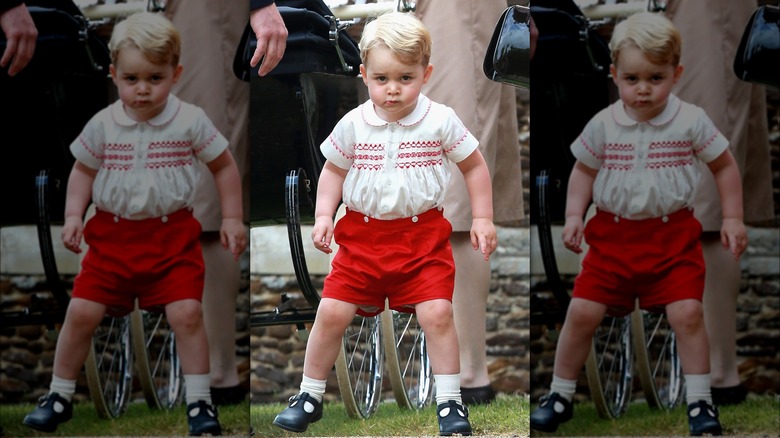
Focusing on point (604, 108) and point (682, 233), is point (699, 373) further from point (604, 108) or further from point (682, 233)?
point (604, 108)

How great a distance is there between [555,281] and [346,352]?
0.73 meters

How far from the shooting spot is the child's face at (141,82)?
3.72 meters

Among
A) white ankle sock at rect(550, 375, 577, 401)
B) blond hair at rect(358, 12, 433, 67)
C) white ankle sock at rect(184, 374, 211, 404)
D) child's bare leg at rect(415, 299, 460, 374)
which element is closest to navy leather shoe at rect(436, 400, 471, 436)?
child's bare leg at rect(415, 299, 460, 374)

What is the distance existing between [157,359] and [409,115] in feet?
4.06

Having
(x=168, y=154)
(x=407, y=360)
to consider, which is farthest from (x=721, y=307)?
(x=168, y=154)

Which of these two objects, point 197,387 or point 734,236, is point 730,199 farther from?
point 197,387

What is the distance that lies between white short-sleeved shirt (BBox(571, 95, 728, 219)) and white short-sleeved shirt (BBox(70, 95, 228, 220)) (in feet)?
4.31

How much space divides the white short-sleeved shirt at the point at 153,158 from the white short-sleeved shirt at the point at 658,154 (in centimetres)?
131

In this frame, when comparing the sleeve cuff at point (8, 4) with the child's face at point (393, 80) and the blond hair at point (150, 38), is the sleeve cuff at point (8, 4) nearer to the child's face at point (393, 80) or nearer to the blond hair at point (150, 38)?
the blond hair at point (150, 38)

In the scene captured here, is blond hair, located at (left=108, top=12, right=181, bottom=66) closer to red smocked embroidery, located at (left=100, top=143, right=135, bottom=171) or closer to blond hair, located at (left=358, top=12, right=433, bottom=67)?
red smocked embroidery, located at (left=100, top=143, right=135, bottom=171)

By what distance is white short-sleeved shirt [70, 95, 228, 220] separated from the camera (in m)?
3.71

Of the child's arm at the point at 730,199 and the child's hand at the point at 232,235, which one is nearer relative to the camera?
the child's arm at the point at 730,199

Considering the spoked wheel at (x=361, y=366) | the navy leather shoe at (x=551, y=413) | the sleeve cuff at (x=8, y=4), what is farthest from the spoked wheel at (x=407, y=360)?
the sleeve cuff at (x=8, y=4)

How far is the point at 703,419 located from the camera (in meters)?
3.61
